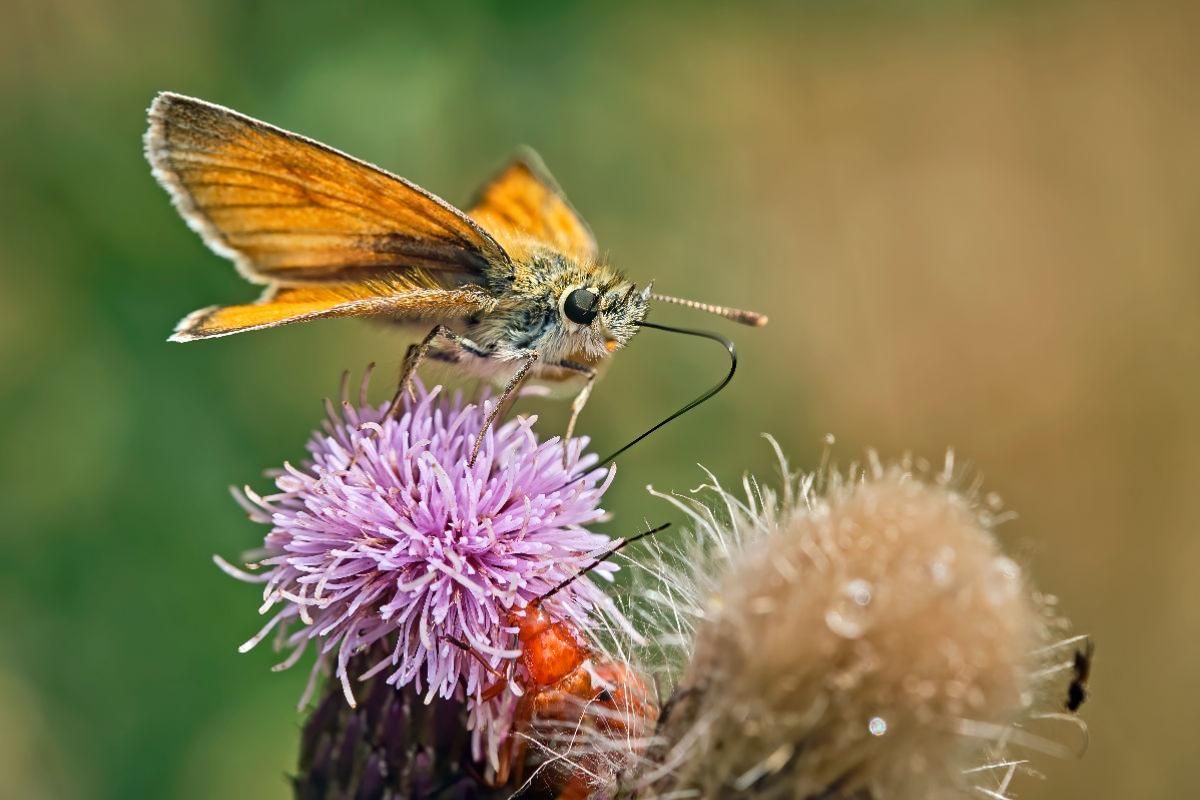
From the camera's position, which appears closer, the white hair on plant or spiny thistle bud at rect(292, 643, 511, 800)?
the white hair on plant

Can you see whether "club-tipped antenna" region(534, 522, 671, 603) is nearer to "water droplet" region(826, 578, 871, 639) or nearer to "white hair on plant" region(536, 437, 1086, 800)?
"white hair on plant" region(536, 437, 1086, 800)

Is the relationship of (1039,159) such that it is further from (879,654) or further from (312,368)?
(879,654)

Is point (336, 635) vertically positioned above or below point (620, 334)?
below

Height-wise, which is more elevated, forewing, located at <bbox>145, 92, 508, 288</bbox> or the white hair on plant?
forewing, located at <bbox>145, 92, 508, 288</bbox>

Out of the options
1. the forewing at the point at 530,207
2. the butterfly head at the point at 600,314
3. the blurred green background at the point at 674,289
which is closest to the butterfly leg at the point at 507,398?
the butterfly head at the point at 600,314

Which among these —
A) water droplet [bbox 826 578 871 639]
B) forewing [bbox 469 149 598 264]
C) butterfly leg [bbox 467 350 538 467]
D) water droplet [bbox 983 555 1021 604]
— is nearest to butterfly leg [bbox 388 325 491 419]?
butterfly leg [bbox 467 350 538 467]

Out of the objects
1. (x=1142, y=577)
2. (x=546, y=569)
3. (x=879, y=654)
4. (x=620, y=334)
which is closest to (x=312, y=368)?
(x=620, y=334)

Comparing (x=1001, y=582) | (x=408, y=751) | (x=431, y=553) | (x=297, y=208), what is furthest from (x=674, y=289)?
(x=1001, y=582)
